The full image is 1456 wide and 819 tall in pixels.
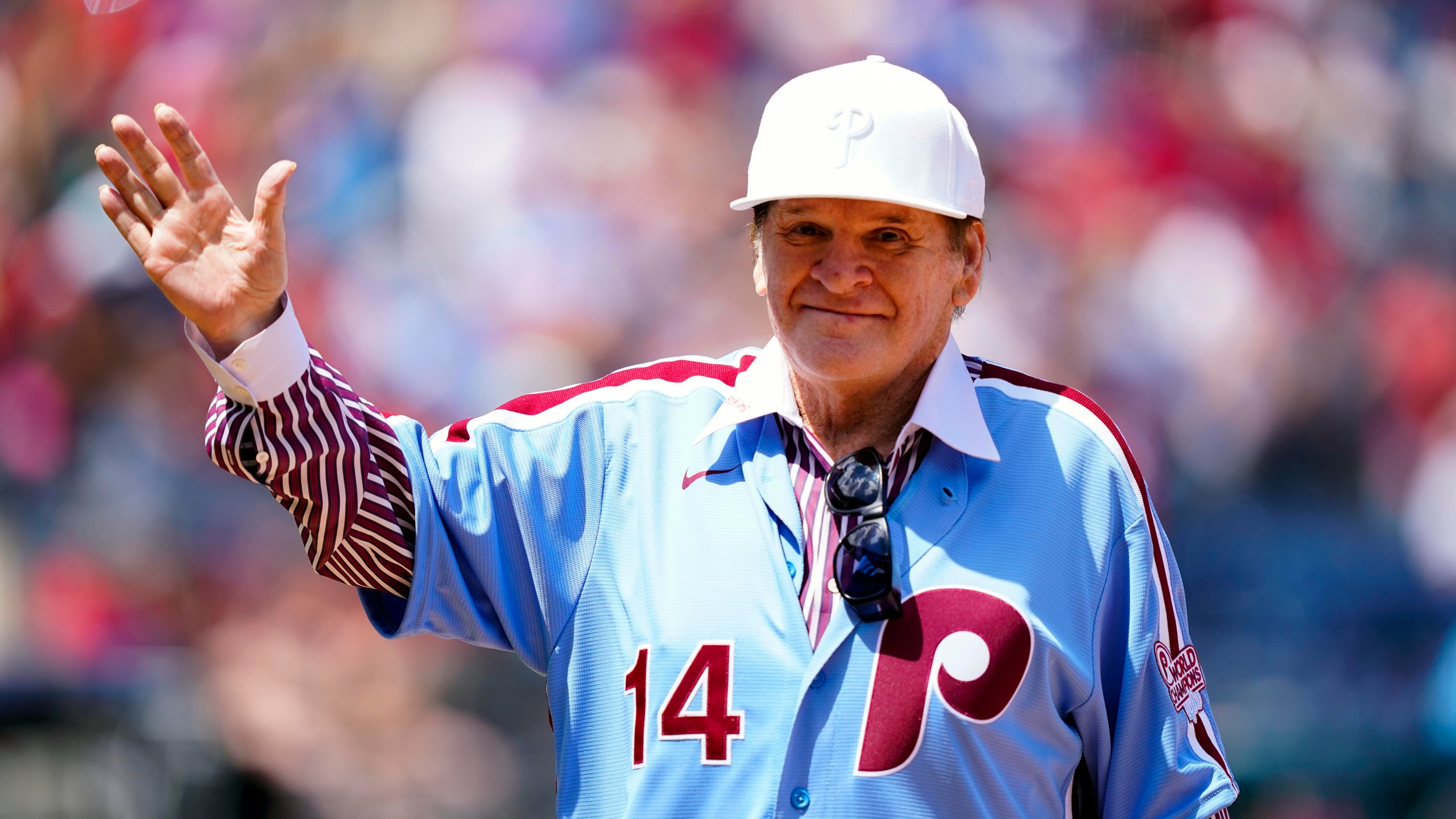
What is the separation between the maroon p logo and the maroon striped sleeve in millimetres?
682

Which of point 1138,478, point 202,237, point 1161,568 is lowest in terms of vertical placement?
point 1161,568

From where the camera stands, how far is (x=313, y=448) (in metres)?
1.91

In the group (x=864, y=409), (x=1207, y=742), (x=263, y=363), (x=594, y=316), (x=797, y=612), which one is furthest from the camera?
(x=594, y=316)

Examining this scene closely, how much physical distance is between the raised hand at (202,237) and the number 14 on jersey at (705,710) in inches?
28.8

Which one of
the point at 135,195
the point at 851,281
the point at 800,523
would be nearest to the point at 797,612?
the point at 800,523

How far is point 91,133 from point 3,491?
1375 mm

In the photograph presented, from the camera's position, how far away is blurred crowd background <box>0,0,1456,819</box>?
4.73 m

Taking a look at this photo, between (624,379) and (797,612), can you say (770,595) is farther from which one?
(624,379)

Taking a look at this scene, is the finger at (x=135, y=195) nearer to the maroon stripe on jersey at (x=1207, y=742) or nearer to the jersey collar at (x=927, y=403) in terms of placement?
the jersey collar at (x=927, y=403)

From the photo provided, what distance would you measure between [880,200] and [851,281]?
0.12 meters

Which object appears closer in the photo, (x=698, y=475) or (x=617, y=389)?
(x=698, y=475)

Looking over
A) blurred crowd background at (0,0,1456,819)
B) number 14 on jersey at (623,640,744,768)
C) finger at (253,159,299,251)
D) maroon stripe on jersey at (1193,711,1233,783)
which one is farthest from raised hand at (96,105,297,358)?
blurred crowd background at (0,0,1456,819)

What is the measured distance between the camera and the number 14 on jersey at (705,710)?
1970 millimetres

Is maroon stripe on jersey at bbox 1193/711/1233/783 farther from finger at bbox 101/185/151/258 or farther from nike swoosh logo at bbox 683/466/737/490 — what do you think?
finger at bbox 101/185/151/258
